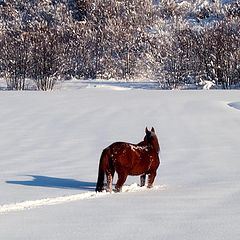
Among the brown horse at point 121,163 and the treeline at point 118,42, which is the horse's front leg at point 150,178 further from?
the treeline at point 118,42

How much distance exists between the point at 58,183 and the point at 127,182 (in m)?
0.66

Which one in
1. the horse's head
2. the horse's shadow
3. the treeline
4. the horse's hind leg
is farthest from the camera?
the treeline

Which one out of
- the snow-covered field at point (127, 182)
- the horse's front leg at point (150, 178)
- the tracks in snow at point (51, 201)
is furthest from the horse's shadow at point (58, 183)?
the horse's front leg at point (150, 178)

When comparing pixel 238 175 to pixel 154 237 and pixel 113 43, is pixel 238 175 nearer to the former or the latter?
pixel 154 237

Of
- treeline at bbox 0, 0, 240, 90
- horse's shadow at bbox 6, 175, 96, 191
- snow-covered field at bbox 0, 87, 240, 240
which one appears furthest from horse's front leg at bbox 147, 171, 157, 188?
treeline at bbox 0, 0, 240, 90

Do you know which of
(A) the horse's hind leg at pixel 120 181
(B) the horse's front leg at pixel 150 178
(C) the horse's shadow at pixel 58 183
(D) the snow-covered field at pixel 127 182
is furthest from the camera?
(C) the horse's shadow at pixel 58 183

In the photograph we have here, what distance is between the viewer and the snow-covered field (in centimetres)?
354

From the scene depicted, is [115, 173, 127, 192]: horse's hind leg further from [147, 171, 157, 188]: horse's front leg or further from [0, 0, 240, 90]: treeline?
[0, 0, 240, 90]: treeline

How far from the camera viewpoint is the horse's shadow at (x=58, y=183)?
18.5 ft

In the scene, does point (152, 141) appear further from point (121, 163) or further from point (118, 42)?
point (118, 42)

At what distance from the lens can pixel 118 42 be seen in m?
46.3

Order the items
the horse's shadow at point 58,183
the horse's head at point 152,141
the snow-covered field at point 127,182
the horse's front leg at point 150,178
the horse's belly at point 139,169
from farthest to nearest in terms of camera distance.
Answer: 1. the horse's shadow at point 58,183
2. the horse's head at point 152,141
3. the horse's front leg at point 150,178
4. the horse's belly at point 139,169
5. the snow-covered field at point 127,182

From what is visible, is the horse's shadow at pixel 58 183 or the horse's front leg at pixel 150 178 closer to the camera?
the horse's front leg at pixel 150 178

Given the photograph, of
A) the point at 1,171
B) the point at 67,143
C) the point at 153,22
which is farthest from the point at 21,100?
the point at 153,22
